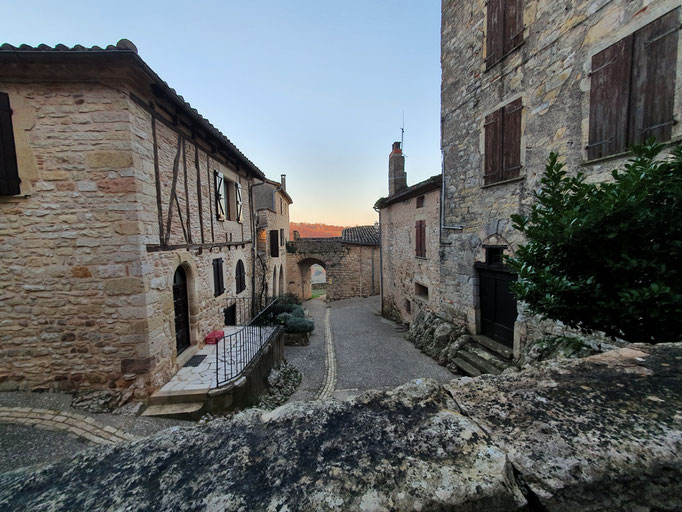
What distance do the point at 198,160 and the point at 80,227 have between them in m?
3.17

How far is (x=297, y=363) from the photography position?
343 inches

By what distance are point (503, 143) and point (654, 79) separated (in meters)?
2.67

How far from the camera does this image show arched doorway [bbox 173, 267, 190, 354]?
6434 mm

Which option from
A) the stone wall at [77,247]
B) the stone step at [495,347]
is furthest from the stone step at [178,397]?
the stone step at [495,347]

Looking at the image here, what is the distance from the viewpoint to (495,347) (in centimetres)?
709

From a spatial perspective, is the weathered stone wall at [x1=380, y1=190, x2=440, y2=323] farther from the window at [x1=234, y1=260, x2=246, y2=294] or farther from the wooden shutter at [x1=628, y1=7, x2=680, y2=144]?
the window at [x1=234, y1=260, x2=246, y2=294]

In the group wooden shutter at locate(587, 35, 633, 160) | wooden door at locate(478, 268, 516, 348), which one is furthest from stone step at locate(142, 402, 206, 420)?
wooden shutter at locate(587, 35, 633, 160)

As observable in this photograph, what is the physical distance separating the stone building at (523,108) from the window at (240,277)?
7011 mm

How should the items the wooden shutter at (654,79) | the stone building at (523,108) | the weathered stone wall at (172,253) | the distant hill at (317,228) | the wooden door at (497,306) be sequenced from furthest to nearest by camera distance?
the distant hill at (317,228)
the wooden door at (497,306)
the weathered stone wall at (172,253)
the stone building at (523,108)
the wooden shutter at (654,79)

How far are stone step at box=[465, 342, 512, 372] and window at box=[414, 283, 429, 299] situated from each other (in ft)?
10.6

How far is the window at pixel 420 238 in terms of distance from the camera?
1034 cm

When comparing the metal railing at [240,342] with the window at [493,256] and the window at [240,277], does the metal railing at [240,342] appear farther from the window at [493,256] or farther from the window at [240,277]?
the window at [493,256]

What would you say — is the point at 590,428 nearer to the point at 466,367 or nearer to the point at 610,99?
the point at 610,99

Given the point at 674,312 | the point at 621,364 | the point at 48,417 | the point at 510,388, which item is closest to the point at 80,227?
the point at 48,417
